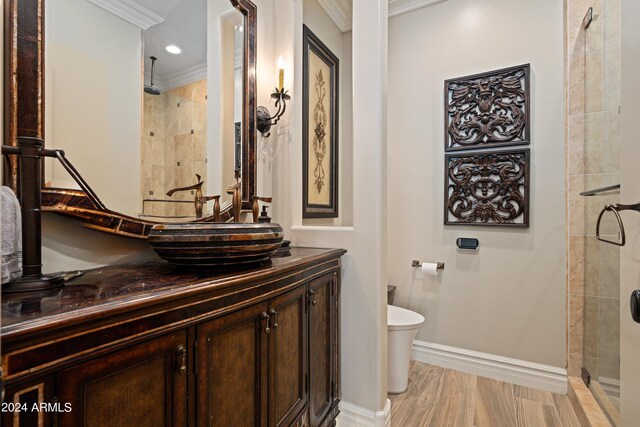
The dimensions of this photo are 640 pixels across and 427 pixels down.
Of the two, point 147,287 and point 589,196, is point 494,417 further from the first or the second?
point 147,287

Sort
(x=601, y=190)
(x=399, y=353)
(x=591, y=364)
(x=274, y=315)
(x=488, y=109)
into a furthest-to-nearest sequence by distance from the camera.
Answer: (x=488, y=109) < (x=399, y=353) < (x=591, y=364) < (x=601, y=190) < (x=274, y=315)

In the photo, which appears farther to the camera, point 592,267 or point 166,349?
point 592,267

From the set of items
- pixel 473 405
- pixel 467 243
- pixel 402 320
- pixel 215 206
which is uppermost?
pixel 215 206

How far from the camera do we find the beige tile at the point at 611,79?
5.87 feet

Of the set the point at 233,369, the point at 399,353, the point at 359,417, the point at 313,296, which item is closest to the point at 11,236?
the point at 233,369

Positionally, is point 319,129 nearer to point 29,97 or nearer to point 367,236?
point 367,236

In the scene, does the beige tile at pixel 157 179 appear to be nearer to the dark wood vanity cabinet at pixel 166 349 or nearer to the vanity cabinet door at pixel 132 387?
the dark wood vanity cabinet at pixel 166 349

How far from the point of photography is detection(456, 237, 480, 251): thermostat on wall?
7.67 ft

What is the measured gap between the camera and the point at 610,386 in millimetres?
1695

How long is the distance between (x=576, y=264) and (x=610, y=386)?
674mm

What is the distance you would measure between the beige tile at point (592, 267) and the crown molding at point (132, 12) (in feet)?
8.36

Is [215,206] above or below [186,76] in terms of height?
below

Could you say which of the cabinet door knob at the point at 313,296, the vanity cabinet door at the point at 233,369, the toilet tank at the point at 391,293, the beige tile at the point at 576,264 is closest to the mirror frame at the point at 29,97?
the vanity cabinet door at the point at 233,369

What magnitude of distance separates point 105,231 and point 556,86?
2.68m
